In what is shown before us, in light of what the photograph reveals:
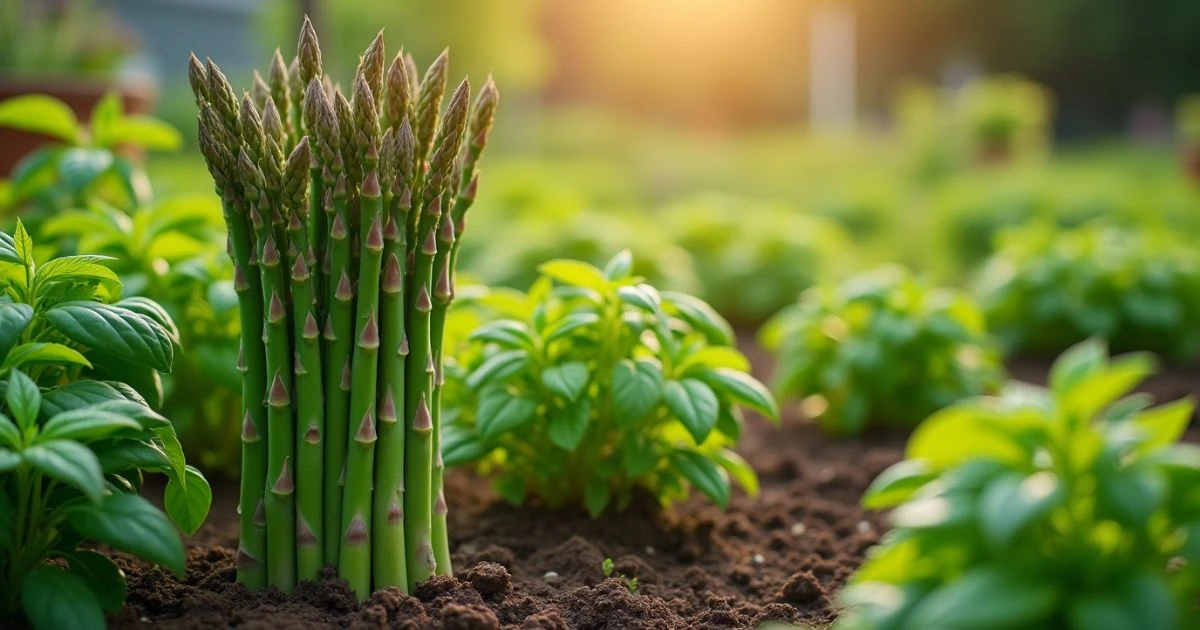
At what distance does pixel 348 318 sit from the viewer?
233cm

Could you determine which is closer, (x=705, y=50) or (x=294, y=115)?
(x=294, y=115)

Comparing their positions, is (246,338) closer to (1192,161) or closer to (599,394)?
(599,394)

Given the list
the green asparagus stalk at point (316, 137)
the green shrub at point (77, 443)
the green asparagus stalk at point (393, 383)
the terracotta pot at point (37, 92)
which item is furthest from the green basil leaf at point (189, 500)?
the terracotta pot at point (37, 92)

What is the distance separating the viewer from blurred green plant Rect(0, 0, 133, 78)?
5.96 meters

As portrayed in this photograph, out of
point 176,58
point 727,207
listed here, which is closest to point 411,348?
point 727,207

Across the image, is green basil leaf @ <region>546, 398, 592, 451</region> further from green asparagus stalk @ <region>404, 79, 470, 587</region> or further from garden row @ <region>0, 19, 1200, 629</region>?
green asparagus stalk @ <region>404, 79, 470, 587</region>

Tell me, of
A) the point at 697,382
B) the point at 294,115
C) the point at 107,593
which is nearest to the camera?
the point at 107,593

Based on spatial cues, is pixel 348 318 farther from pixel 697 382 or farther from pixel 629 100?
pixel 629 100

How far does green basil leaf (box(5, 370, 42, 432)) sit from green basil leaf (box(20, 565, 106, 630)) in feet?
0.97

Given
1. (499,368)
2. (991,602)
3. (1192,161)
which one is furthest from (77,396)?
(1192,161)

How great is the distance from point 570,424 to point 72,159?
6.35ft

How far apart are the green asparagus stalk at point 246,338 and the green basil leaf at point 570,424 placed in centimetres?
80

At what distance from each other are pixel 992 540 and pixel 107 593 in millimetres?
1738

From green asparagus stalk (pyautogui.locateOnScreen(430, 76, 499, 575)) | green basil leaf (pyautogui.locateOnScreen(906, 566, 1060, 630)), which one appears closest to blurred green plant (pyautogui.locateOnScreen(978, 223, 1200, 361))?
green asparagus stalk (pyautogui.locateOnScreen(430, 76, 499, 575))
